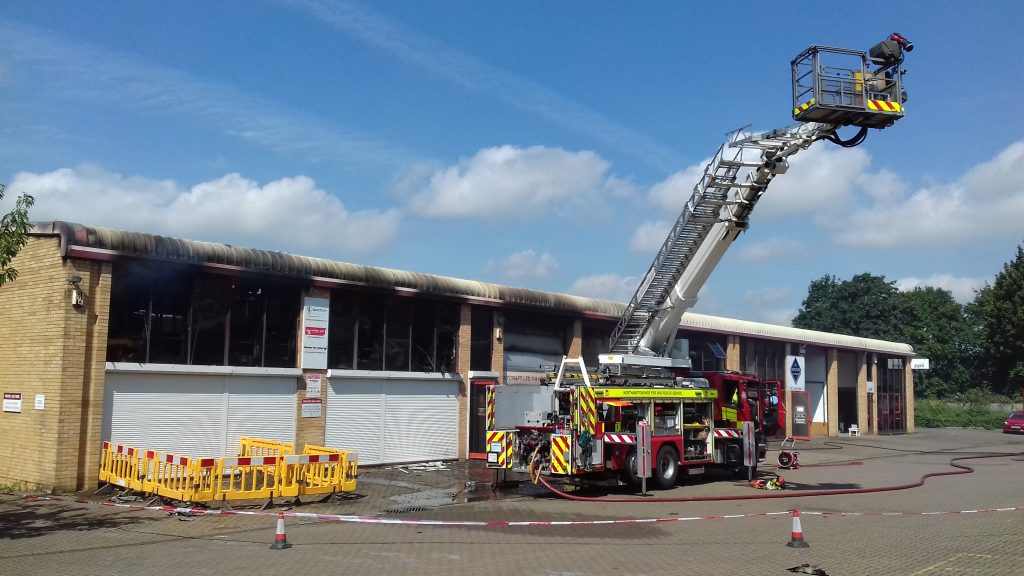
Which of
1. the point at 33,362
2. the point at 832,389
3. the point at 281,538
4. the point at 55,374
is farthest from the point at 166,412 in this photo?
the point at 832,389

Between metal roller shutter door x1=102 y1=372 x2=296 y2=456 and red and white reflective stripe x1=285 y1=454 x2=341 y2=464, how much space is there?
3684 millimetres

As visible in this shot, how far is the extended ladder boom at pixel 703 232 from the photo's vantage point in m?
16.4

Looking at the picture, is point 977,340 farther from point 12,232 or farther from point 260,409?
point 12,232

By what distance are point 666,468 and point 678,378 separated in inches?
90.7

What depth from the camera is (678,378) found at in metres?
19.2

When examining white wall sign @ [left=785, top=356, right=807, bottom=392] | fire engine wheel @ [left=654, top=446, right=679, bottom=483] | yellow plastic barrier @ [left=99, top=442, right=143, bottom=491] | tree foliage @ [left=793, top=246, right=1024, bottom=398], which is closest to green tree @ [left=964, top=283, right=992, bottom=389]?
tree foliage @ [left=793, top=246, right=1024, bottom=398]

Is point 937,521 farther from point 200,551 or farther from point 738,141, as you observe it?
point 200,551

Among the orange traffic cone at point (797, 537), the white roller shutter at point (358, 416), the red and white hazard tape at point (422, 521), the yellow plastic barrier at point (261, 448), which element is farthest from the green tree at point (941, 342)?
the orange traffic cone at point (797, 537)

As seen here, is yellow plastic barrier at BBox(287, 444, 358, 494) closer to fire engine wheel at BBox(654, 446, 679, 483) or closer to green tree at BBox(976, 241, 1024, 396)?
fire engine wheel at BBox(654, 446, 679, 483)

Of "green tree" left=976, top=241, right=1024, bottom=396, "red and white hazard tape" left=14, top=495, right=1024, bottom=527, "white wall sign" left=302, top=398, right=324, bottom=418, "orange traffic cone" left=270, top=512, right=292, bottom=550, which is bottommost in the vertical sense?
"red and white hazard tape" left=14, top=495, right=1024, bottom=527

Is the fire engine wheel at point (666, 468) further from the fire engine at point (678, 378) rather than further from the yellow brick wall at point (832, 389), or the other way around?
the yellow brick wall at point (832, 389)

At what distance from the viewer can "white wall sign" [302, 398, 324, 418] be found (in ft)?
64.2

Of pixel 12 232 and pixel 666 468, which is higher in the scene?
pixel 12 232

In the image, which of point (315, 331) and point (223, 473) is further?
point (315, 331)
